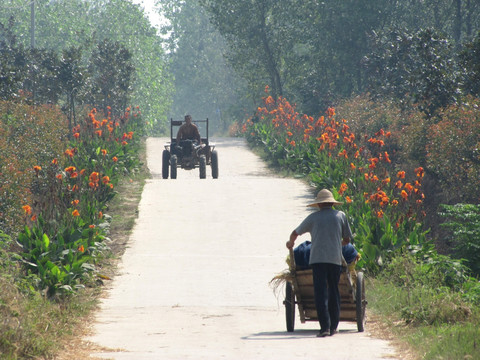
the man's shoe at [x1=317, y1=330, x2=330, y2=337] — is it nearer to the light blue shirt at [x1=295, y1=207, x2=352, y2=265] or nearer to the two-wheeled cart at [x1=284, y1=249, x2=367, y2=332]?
the two-wheeled cart at [x1=284, y1=249, x2=367, y2=332]

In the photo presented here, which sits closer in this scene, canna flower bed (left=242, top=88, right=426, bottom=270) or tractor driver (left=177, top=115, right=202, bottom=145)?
canna flower bed (left=242, top=88, right=426, bottom=270)

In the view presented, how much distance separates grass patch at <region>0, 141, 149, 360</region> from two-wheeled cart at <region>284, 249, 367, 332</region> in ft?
6.94

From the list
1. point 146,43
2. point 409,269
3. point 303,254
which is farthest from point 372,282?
point 146,43

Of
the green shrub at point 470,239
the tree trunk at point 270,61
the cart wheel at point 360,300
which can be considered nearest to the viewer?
the cart wheel at point 360,300

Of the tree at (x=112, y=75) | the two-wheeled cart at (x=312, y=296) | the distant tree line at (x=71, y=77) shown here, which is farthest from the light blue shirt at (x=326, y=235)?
the tree at (x=112, y=75)

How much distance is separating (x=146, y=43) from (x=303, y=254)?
54.6 meters

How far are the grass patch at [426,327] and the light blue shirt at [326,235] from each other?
1.04m

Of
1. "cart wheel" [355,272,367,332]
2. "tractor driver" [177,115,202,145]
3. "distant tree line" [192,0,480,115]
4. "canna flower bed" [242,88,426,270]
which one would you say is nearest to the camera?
"cart wheel" [355,272,367,332]

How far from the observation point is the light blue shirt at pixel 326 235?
336 inches

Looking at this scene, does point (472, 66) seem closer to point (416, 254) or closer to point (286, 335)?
point (416, 254)

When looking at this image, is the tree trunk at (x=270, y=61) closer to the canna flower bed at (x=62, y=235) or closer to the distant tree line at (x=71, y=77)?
the distant tree line at (x=71, y=77)

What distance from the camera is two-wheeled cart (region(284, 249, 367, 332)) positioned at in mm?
8797

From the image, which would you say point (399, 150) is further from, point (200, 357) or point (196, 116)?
point (196, 116)

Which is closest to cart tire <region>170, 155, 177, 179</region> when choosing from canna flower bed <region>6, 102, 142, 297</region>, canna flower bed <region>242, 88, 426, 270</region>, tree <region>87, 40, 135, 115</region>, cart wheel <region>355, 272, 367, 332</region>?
canna flower bed <region>242, 88, 426, 270</region>
